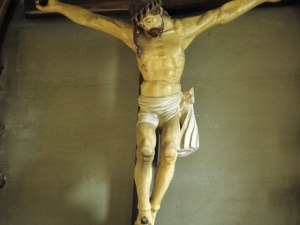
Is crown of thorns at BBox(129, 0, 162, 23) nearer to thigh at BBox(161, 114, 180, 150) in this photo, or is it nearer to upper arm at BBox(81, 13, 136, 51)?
upper arm at BBox(81, 13, 136, 51)

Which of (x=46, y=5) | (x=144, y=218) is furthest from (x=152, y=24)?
(x=144, y=218)

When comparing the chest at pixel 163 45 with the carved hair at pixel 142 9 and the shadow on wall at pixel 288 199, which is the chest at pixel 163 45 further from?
the shadow on wall at pixel 288 199

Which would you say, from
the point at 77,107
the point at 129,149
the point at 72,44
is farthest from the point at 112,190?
the point at 72,44

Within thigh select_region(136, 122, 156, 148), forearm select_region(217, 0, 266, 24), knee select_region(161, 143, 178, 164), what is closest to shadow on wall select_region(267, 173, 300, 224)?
knee select_region(161, 143, 178, 164)

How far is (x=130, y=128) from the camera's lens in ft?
11.3

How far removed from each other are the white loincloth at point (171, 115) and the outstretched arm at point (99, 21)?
38cm

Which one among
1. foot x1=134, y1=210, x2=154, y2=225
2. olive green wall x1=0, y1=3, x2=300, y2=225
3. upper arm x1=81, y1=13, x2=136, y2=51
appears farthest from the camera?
olive green wall x1=0, y1=3, x2=300, y2=225

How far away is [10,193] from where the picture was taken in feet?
11.3

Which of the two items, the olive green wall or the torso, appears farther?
the olive green wall

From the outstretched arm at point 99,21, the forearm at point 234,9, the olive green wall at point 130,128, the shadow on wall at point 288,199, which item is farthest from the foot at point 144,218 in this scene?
the forearm at point 234,9

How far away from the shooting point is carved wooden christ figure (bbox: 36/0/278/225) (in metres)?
2.73

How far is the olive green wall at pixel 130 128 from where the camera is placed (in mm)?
3215

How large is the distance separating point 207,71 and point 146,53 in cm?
72

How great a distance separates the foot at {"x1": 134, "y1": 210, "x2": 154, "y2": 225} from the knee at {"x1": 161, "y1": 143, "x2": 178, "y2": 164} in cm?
30
